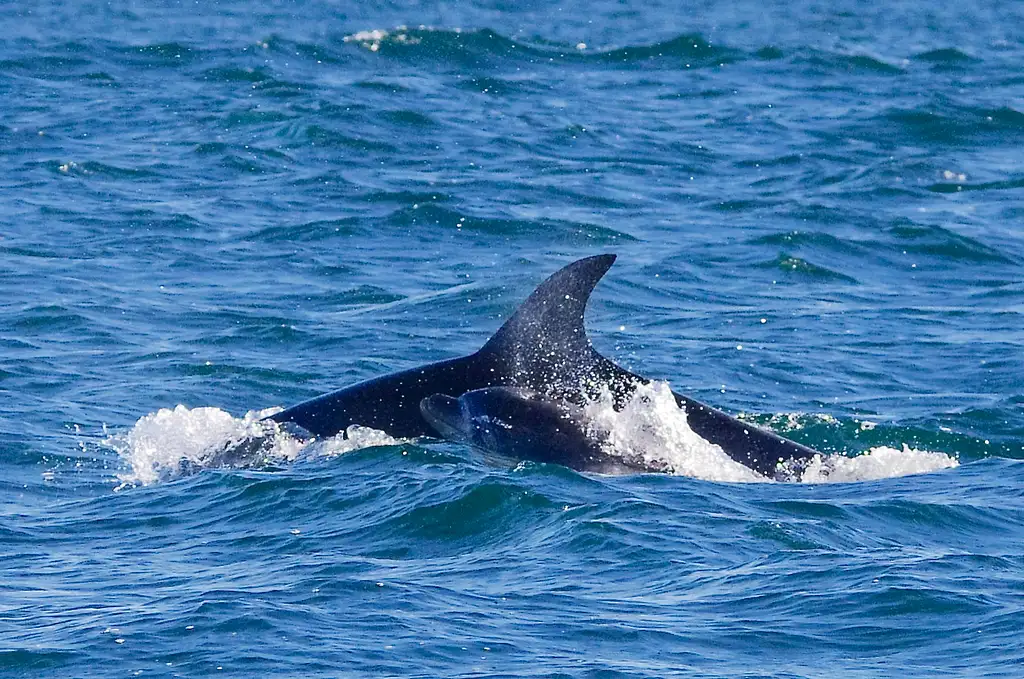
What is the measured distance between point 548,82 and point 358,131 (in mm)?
7840

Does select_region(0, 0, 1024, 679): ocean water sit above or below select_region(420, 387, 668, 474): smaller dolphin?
below

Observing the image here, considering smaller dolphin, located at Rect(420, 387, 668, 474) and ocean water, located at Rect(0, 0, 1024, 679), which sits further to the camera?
smaller dolphin, located at Rect(420, 387, 668, 474)

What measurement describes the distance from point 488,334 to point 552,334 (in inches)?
257

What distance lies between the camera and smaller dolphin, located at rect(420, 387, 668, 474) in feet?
45.5

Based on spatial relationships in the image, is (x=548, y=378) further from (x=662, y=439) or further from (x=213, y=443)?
(x=213, y=443)

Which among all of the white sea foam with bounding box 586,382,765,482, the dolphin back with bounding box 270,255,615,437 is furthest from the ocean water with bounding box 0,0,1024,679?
the dolphin back with bounding box 270,255,615,437

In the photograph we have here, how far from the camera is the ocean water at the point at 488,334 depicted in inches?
432

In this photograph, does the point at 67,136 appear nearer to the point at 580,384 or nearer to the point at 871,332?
the point at 871,332

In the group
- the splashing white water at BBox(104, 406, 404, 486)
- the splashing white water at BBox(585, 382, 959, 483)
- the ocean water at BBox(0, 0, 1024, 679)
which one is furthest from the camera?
the splashing white water at BBox(104, 406, 404, 486)

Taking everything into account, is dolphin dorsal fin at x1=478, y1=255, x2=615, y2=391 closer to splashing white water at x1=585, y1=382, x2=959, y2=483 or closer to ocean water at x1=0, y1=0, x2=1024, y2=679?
splashing white water at x1=585, y1=382, x2=959, y2=483

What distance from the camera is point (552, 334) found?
45.7 ft

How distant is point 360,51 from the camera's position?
39938 millimetres

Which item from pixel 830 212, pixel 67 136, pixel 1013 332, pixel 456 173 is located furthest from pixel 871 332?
pixel 67 136

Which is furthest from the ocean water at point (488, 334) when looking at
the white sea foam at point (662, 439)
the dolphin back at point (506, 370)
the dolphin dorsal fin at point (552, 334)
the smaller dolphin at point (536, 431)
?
the dolphin dorsal fin at point (552, 334)
